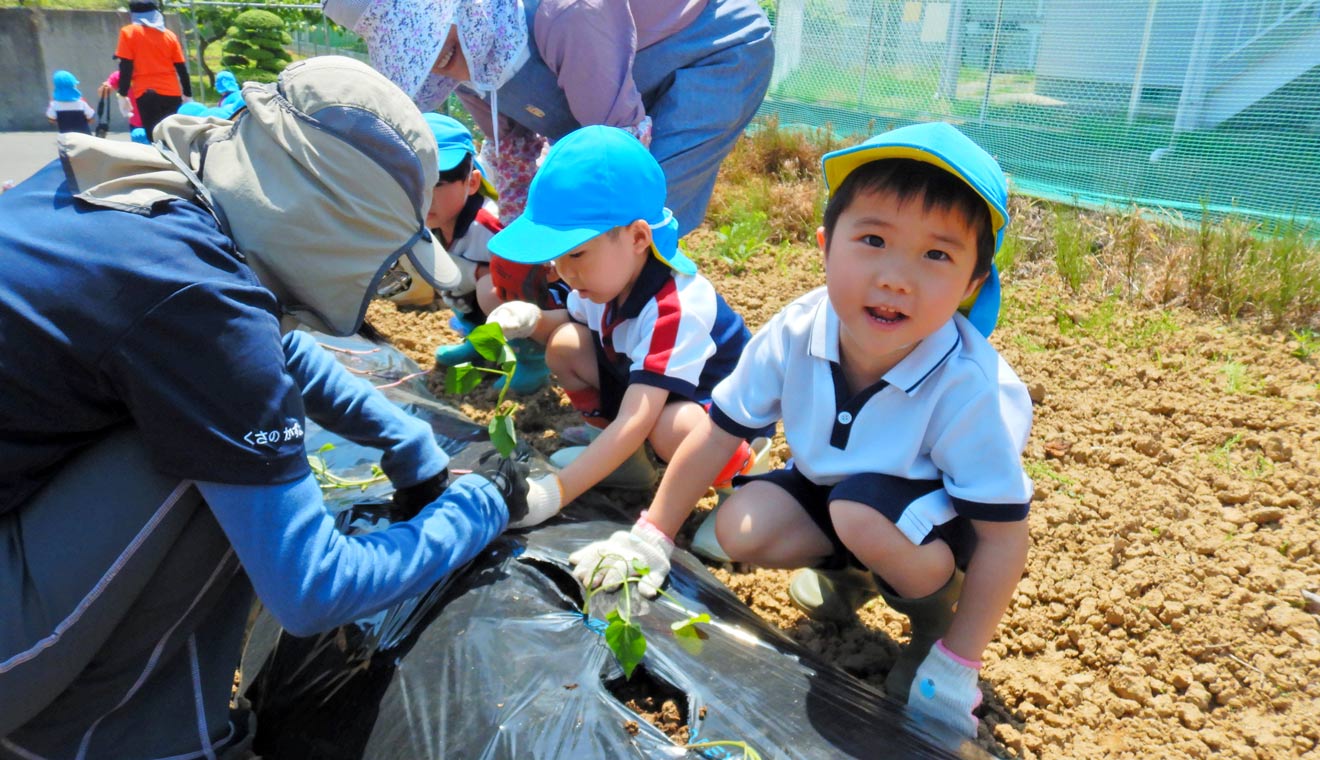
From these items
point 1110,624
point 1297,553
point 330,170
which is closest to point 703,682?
point 330,170

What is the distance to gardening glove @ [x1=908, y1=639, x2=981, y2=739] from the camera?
156cm

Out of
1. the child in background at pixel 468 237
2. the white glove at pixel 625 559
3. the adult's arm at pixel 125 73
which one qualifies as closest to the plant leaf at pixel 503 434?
the white glove at pixel 625 559

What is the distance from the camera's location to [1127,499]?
93.5 inches

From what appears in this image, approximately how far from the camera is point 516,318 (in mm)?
2545

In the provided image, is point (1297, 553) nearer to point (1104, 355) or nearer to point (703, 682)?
point (1104, 355)

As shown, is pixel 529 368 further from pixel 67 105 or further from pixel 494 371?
Answer: pixel 67 105

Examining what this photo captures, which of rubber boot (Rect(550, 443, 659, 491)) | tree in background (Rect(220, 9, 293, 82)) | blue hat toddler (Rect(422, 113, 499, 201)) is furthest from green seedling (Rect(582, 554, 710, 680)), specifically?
tree in background (Rect(220, 9, 293, 82))

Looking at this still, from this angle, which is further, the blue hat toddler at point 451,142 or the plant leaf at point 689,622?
the blue hat toddler at point 451,142

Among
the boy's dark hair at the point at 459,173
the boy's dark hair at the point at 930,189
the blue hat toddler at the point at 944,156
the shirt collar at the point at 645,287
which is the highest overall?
the blue hat toddler at the point at 944,156

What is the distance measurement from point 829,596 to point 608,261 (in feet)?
A: 2.92

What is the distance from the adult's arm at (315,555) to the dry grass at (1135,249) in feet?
9.93

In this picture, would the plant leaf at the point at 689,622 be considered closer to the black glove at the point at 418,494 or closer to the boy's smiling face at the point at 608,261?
the black glove at the point at 418,494

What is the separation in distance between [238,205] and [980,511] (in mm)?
1233

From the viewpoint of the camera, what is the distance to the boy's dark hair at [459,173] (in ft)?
10.1
